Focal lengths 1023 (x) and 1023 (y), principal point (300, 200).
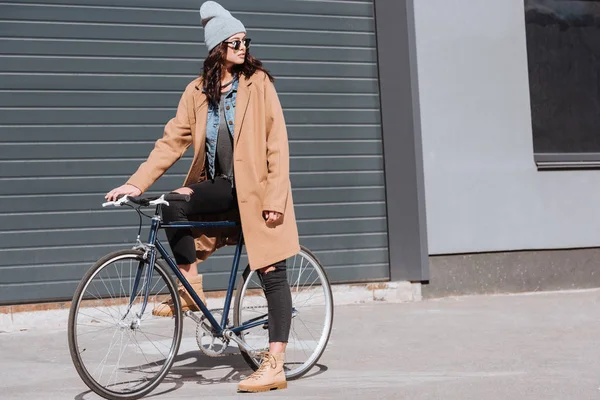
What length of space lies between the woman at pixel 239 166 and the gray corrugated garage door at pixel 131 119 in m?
3.07

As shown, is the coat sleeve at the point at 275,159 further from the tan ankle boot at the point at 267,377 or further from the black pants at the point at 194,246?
the tan ankle boot at the point at 267,377

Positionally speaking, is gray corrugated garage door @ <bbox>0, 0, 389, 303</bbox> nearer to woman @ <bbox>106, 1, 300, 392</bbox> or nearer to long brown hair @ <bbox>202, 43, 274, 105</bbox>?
woman @ <bbox>106, 1, 300, 392</bbox>

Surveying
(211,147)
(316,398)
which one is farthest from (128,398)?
(211,147)

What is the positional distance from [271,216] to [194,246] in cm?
43

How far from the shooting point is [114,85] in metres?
8.40

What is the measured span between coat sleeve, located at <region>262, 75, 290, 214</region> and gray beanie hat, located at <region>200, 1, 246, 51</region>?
12.8 inches

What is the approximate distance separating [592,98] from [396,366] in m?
5.28

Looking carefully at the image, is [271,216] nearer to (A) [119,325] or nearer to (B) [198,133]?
(B) [198,133]

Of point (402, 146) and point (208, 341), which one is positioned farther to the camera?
point (402, 146)

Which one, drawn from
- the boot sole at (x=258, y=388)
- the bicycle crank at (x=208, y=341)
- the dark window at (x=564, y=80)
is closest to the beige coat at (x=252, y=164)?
the bicycle crank at (x=208, y=341)

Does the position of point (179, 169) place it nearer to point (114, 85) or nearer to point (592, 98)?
point (114, 85)

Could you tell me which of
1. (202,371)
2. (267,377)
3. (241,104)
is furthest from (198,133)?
(202,371)

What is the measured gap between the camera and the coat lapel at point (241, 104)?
5234mm

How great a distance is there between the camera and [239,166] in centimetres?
522
